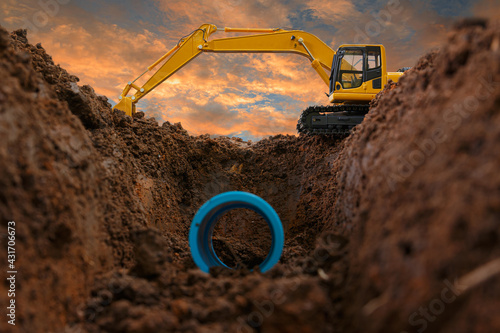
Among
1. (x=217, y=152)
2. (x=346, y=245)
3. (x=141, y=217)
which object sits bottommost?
(x=346, y=245)

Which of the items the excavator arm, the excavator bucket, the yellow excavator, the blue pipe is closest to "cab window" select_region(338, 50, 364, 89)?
the yellow excavator

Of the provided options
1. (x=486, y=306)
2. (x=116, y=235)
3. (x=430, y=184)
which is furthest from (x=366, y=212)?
(x=116, y=235)

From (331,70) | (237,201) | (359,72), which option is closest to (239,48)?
(331,70)

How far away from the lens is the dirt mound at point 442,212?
63.0 inches

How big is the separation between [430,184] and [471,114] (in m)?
0.55

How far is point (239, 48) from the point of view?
29.1 feet

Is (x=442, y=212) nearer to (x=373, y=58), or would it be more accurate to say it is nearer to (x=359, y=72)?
(x=359, y=72)

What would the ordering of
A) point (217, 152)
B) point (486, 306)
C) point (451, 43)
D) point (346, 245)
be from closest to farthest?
1. point (486, 306)
2. point (451, 43)
3. point (346, 245)
4. point (217, 152)

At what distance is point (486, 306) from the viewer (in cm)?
151

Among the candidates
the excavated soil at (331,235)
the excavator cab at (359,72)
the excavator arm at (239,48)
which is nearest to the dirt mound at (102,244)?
the excavated soil at (331,235)

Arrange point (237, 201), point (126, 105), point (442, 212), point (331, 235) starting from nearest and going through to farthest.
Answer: point (442, 212) < point (331, 235) < point (237, 201) < point (126, 105)

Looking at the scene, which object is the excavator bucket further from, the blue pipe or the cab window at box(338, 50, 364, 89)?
the cab window at box(338, 50, 364, 89)

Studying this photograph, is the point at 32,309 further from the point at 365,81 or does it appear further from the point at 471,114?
the point at 365,81

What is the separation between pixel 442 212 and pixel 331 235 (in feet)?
4.31
